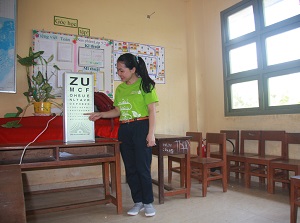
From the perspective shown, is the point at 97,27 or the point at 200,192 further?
the point at 97,27

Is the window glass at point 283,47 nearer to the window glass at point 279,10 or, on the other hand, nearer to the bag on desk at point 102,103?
the window glass at point 279,10

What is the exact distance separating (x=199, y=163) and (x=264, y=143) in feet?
3.36

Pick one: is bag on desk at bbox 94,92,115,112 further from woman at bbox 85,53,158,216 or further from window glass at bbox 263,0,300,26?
window glass at bbox 263,0,300,26

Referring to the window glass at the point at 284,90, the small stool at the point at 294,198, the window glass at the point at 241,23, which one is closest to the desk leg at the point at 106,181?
the small stool at the point at 294,198

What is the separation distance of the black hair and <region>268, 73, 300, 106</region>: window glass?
1.94 metres

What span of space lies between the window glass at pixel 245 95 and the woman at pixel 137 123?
1980 mm

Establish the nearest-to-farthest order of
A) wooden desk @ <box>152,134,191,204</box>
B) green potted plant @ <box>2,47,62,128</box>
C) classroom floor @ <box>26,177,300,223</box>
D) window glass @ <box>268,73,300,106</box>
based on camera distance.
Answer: classroom floor @ <box>26,177,300,223</box>, wooden desk @ <box>152,134,191,204</box>, green potted plant @ <box>2,47,62,128</box>, window glass @ <box>268,73,300,106</box>

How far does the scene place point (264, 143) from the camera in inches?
124

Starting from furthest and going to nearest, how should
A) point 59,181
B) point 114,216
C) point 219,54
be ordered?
point 219,54, point 59,181, point 114,216

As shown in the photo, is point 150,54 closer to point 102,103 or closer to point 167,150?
point 102,103

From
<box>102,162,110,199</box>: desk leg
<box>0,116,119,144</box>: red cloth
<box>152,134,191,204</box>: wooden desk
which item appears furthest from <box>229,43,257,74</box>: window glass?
<box>102,162,110,199</box>: desk leg

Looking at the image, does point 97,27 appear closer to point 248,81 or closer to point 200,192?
point 248,81

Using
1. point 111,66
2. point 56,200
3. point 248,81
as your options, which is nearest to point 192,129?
point 248,81

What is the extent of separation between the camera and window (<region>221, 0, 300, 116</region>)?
3.01 meters
